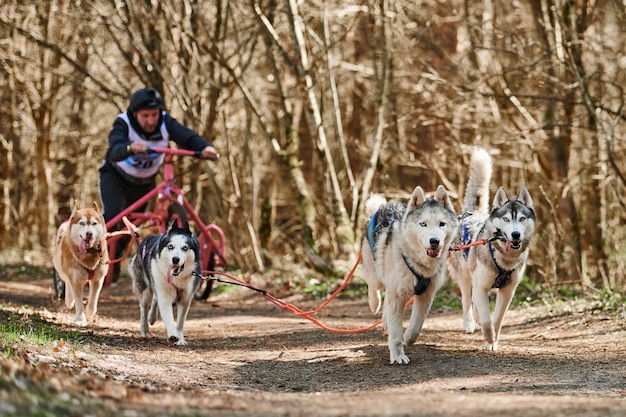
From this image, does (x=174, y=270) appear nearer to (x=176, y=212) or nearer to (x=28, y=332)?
(x=28, y=332)

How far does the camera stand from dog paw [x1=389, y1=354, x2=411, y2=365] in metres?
6.12

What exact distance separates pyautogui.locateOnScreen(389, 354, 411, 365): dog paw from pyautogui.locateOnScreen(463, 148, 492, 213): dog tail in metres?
2.37

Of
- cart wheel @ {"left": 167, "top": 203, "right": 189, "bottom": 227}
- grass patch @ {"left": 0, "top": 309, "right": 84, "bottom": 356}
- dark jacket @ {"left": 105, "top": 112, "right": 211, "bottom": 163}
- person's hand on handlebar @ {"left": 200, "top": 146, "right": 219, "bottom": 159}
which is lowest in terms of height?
grass patch @ {"left": 0, "top": 309, "right": 84, "bottom": 356}

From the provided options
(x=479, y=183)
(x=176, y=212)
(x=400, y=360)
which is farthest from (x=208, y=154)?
(x=400, y=360)

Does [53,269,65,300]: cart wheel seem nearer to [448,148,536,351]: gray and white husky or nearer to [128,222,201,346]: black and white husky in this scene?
[128,222,201,346]: black and white husky

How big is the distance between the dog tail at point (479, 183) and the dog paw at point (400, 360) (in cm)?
237

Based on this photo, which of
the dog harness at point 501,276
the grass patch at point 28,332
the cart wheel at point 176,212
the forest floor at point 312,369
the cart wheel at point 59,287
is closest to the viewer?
the forest floor at point 312,369

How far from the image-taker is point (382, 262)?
6.73m

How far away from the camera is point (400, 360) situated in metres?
6.13

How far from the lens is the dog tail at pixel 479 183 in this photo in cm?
784

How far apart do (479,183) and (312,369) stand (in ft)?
9.06

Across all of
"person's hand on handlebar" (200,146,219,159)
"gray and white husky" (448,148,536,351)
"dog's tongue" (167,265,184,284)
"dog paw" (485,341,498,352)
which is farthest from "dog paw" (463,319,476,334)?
"person's hand on handlebar" (200,146,219,159)

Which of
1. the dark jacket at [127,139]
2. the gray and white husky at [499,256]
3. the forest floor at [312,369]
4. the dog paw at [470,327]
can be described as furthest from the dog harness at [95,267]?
the dog paw at [470,327]

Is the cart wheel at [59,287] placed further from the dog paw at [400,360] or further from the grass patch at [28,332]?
the dog paw at [400,360]
